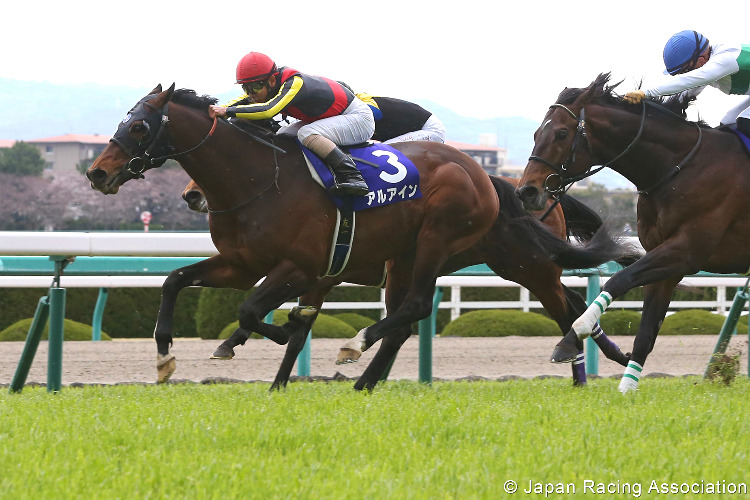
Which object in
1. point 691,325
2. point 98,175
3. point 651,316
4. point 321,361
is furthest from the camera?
point 691,325

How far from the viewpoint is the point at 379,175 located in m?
5.40

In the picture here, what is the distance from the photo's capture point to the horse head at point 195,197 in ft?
18.1

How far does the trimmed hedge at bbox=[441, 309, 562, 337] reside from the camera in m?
11.1

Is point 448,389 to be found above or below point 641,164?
below

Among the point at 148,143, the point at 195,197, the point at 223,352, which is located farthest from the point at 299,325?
the point at 148,143

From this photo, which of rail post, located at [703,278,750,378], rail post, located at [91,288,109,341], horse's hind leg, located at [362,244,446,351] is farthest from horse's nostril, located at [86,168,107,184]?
rail post, located at [91,288,109,341]

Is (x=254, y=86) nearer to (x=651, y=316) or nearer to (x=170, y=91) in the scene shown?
(x=170, y=91)

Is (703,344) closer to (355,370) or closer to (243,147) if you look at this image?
(355,370)

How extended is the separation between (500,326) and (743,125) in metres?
5.88

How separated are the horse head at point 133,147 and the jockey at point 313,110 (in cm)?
30

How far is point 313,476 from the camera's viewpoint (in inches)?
118

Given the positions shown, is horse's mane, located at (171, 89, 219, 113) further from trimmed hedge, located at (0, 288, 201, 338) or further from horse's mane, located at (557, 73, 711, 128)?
trimmed hedge, located at (0, 288, 201, 338)

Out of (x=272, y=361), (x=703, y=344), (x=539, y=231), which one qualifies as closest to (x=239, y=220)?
(x=539, y=231)

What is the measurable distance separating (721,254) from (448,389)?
159 cm
